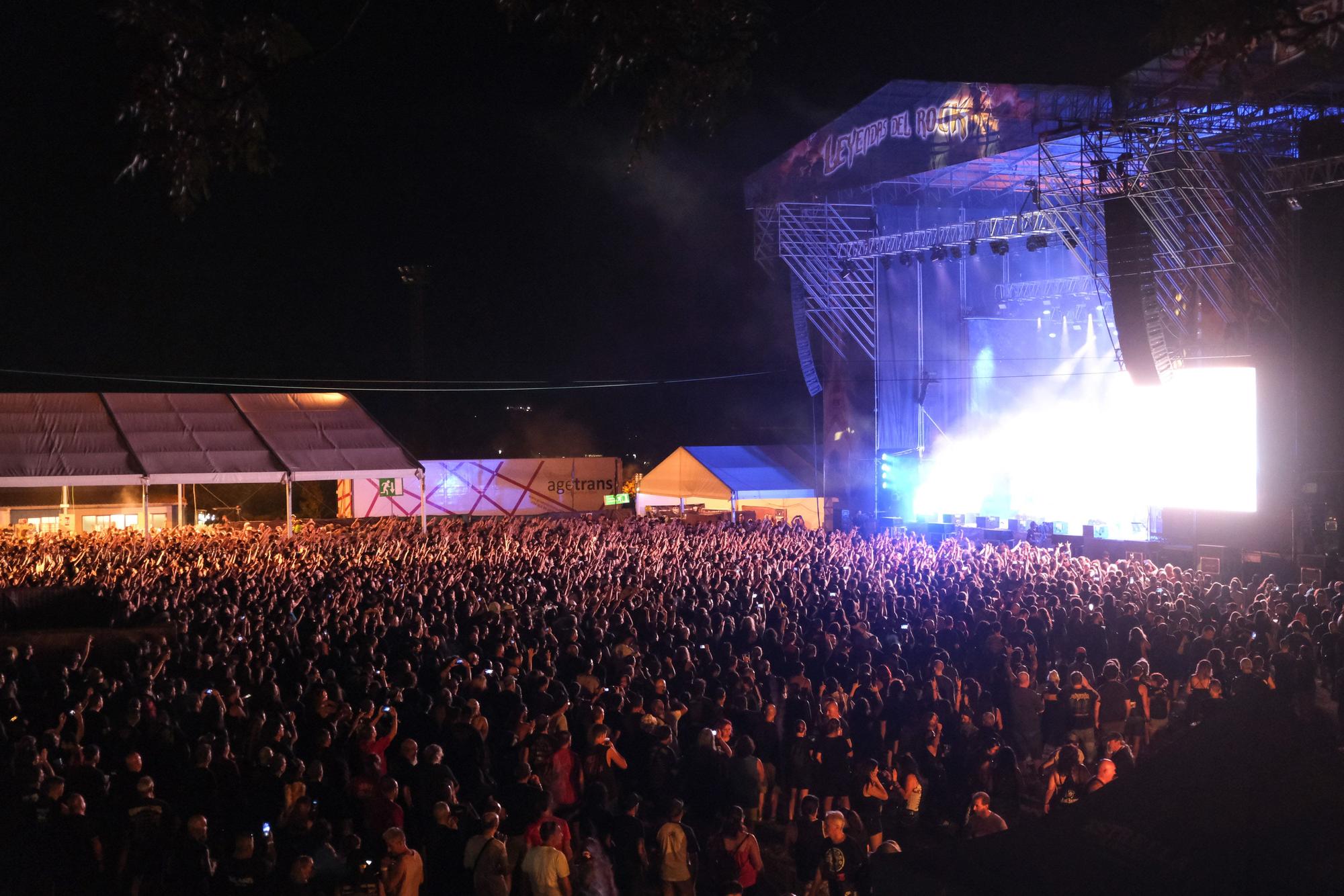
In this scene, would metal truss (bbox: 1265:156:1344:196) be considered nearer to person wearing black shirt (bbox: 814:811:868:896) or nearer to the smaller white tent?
the smaller white tent

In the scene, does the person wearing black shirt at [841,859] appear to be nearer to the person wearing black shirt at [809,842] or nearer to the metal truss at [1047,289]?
the person wearing black shirt at [809,842]

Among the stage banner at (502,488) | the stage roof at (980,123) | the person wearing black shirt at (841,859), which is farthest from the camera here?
the stage banner at (502,488)

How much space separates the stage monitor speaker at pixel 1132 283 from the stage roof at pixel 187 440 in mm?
14022

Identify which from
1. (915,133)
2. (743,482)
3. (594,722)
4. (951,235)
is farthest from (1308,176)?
(743,482)

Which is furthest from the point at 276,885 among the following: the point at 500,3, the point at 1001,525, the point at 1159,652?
the point at 1001,525

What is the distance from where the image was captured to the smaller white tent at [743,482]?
27.5 m

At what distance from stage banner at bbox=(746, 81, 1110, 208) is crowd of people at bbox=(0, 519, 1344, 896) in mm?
10999

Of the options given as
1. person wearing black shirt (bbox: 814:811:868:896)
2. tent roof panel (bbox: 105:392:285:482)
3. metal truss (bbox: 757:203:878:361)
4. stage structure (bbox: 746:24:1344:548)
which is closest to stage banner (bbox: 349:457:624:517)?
stage structure (bbox: 746:24:1344:548)

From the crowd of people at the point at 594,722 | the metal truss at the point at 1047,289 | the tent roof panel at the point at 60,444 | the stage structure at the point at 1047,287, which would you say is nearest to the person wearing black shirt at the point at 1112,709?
the crowd of people at the point at 594,722

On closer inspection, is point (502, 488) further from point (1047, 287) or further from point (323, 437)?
point (1047, 287)

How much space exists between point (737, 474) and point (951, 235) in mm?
8148

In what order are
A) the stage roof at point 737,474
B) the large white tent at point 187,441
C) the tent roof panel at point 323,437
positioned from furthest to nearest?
1. the stage roof at point 737,474
2. the tent roof panel at point 323,437
3. the large white tent at point 187,441

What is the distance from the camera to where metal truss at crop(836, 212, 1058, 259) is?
21.8 meters

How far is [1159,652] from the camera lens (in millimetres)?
9031
